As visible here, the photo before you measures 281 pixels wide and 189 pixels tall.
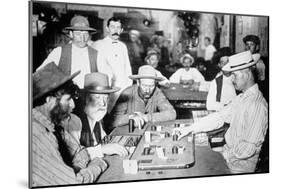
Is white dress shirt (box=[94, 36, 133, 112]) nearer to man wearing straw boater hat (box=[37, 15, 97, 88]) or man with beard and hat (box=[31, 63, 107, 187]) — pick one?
man wearing straw boater hat (box=[37, 15, 97, 88])

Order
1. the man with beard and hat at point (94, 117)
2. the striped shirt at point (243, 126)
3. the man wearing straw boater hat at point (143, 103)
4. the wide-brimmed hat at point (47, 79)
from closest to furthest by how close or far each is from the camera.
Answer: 1. the wide-brimmed hat at point (47, 79)
2. the man with beard and hat at point (94, 117)
3. the man wearing straw boater hat at point (143, 103)
4. the striped shirt at point (243, 126)

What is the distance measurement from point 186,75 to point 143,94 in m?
0.37

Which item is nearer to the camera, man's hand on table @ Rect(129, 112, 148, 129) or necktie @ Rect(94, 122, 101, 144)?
necktie @ Rect(94, 122, 101, 144)

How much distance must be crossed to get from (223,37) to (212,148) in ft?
2.85

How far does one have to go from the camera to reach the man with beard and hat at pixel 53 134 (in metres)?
3.19

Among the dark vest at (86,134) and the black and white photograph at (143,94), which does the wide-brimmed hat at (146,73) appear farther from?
the dark vest at (86,134)

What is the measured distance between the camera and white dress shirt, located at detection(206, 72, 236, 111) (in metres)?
3.62

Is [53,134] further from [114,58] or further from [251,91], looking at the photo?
[251,91]

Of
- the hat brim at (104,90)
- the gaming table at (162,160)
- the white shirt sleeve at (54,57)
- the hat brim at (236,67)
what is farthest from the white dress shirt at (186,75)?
the white shirt sleeve at (54,57)

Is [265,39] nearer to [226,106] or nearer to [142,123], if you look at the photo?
[226,106]

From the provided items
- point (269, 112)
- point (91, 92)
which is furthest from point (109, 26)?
point (269, 112)

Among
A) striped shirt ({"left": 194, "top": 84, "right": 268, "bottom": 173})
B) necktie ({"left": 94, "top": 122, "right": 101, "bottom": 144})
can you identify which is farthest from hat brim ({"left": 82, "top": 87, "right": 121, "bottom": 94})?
striped shirt ({"left": 194, "top": 84, "right": 268, "bottom": 173})

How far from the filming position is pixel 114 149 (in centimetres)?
336

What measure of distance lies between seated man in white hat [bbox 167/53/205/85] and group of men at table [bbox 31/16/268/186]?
14 centimetres
